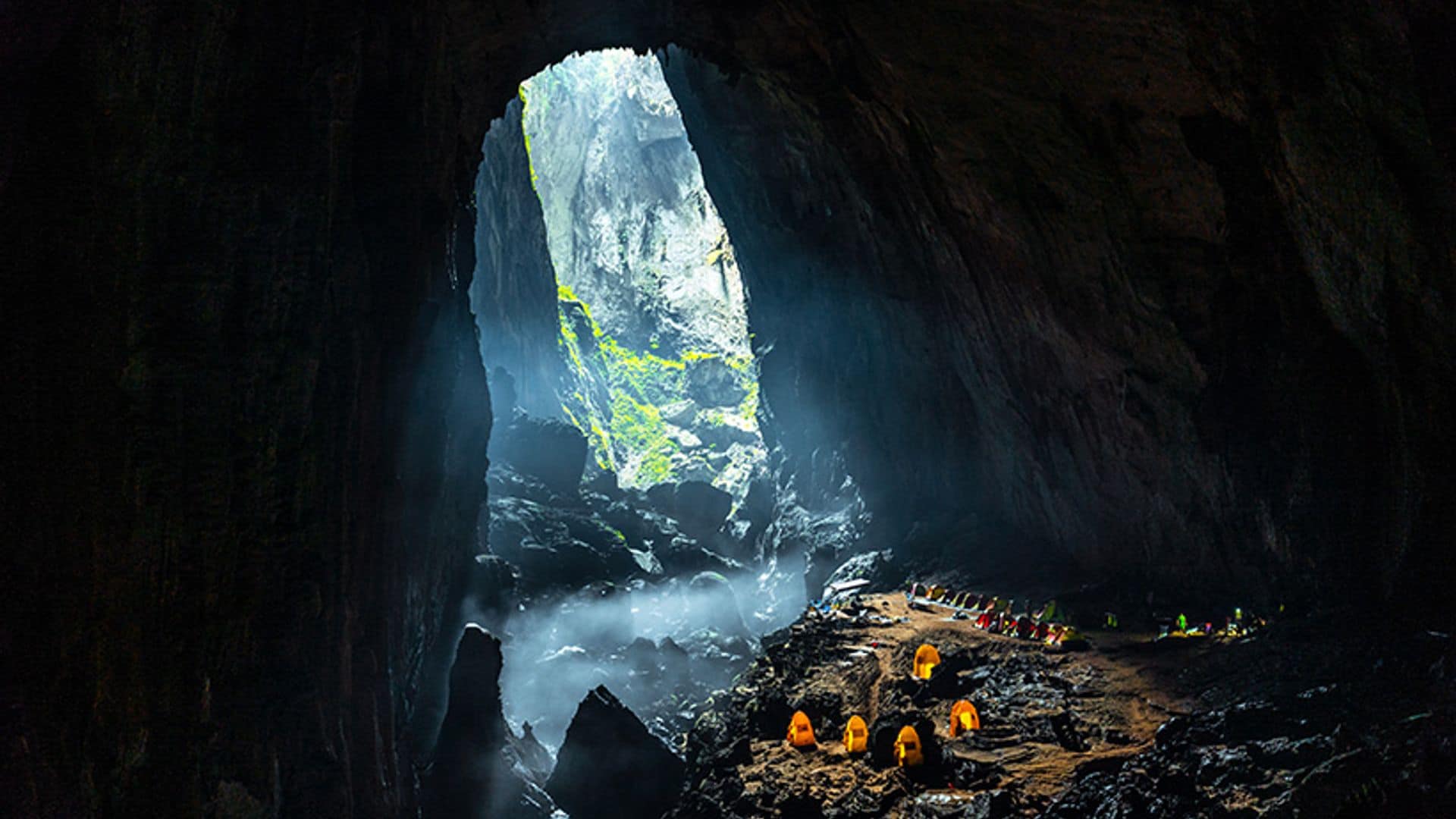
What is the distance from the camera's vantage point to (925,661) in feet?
58.9

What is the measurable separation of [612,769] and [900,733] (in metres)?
6.55

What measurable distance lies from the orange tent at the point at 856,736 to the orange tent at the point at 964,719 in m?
1.38

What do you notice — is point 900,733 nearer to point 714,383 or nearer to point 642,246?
point 714,383

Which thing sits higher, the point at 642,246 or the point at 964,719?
the point at 642,246

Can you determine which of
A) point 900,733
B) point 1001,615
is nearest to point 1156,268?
point 1001,615

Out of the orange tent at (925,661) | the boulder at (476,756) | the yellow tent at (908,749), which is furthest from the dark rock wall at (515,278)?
the yellow tent at (908,749)

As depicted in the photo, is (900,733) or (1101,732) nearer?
(1101,732)

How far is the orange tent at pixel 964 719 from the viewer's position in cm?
1484

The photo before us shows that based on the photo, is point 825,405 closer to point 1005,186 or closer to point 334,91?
point 1005,186

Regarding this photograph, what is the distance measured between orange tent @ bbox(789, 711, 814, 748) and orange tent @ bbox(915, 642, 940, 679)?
2.30m

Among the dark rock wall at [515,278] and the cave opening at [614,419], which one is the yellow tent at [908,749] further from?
the dark rock wall at [515,278]

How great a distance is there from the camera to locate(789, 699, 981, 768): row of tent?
1404cm

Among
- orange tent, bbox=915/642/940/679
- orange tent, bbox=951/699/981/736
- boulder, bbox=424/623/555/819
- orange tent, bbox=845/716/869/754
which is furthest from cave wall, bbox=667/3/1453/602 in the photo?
boulder, bbox=424/623/555/819

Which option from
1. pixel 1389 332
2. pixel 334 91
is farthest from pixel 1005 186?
pixel 334 91
